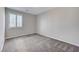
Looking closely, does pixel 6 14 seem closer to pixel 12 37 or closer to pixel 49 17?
pixel 12 37

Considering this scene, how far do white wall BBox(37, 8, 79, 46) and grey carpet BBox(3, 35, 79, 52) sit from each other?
28 centimetres

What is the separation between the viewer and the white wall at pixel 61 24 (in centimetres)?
239

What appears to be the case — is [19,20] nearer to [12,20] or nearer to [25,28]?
[12,20]

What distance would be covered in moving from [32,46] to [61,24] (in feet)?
4.93

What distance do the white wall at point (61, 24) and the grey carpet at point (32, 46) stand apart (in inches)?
11.0

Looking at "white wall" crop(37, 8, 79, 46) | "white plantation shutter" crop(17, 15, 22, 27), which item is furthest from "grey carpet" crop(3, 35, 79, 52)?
"white plantation shutter" crop(17, 15, 22, 27)

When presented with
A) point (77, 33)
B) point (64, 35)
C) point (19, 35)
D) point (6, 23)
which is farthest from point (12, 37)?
point (77, 33)

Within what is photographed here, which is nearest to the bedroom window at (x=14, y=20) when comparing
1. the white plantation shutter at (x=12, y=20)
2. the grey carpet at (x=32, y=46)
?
the white plantation shutter at (x=12, y=20)

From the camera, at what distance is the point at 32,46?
2.15 m

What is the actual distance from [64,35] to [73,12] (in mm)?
922

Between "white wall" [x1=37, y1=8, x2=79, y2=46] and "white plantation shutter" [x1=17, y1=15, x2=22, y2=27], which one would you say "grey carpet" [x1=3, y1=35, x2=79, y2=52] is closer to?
"white wall" [x1=37, y1=8, x2=79, y2=46]

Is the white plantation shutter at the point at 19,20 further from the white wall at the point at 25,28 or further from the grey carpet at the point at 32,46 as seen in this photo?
the grey carpet at the point at 32,46

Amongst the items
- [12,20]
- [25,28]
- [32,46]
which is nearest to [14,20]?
[12,20]
